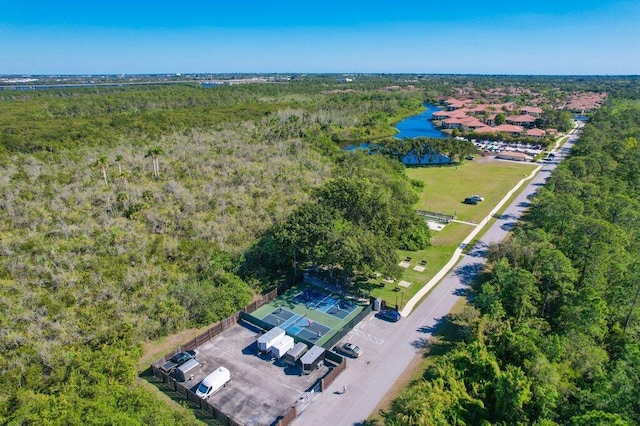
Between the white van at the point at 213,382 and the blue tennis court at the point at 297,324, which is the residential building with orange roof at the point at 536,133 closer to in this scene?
the blue tennis court at the point at 297,324

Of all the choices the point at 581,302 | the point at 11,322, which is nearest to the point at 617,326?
the point at 581,302

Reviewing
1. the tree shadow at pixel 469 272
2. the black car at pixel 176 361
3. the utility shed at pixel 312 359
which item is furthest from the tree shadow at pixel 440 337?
the black car at pixel 176 361

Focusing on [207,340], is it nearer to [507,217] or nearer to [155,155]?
[155,155]

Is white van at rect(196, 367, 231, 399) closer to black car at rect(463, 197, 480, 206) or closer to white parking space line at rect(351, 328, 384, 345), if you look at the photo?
white parking space line at rect(351, 328, 384, 345)

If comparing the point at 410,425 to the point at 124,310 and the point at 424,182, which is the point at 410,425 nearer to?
the point at 124,310

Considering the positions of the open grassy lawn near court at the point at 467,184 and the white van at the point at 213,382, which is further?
the open grassy lawn near court at the point at 467,184

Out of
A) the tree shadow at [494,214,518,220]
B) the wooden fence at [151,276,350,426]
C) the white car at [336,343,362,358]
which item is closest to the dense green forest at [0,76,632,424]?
the wooden fence at [151,276,350,426]
